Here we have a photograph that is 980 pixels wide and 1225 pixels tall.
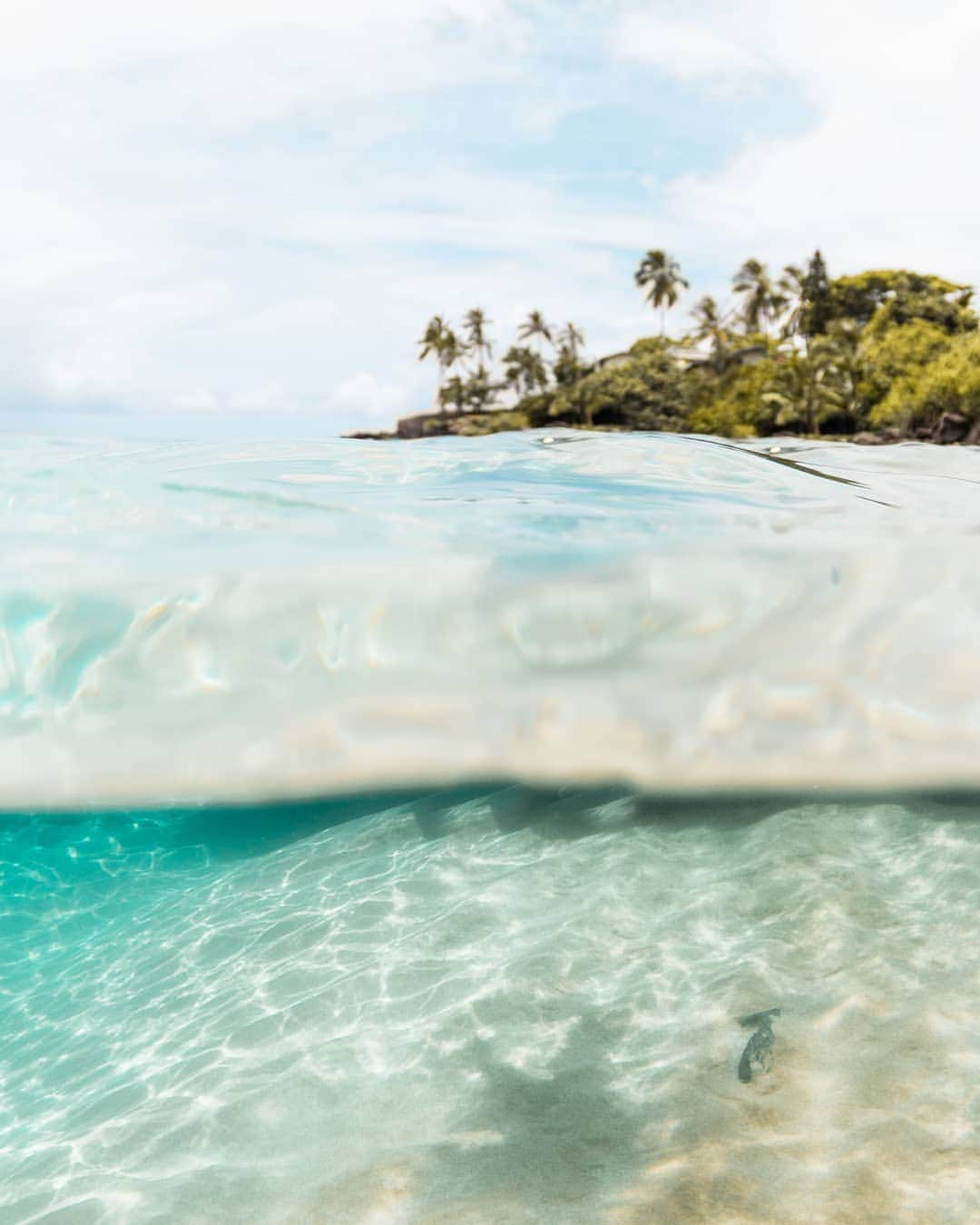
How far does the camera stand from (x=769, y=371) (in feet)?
168

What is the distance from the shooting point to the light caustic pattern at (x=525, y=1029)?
209 inches

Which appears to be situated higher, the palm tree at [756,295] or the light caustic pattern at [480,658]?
the palm tree at [756,295]

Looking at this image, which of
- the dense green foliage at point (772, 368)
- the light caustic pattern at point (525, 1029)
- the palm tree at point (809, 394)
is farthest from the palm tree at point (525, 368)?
the light caustic pattern at point (525, 1029)

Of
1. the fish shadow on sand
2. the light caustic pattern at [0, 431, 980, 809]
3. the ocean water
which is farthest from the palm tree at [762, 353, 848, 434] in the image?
the fish shadow on sand

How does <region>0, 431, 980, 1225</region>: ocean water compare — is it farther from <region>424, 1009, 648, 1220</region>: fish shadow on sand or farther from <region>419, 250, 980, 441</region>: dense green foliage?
<region>419, 250, 980, 441</region>: dense green foliage

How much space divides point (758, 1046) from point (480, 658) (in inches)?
122

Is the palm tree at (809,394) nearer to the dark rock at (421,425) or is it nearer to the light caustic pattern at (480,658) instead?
the dark rock at (421,425)

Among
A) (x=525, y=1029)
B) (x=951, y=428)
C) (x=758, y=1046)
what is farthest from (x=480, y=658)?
(x=951, y=428)

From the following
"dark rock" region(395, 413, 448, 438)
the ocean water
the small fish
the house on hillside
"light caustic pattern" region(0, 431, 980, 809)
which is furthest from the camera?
"dark rock" region(395, 413, 448, 438)

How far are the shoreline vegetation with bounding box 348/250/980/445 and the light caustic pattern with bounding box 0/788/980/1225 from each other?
34.8 meters

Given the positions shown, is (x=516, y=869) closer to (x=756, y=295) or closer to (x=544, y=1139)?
(x=544, y=1139)

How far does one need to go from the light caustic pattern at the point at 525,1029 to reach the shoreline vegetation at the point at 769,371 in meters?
34.8

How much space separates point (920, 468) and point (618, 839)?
5.50m

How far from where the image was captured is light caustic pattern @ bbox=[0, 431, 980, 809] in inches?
254
